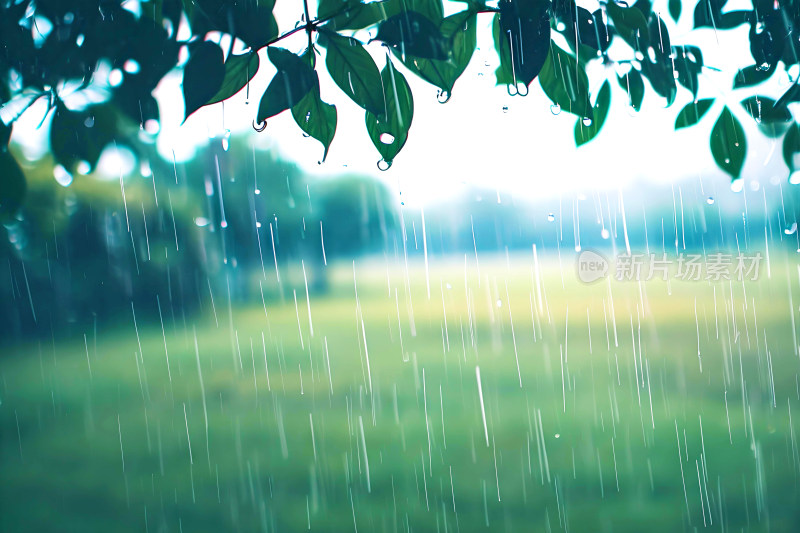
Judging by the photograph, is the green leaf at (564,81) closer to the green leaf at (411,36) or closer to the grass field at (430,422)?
the green leaf at (411,36)

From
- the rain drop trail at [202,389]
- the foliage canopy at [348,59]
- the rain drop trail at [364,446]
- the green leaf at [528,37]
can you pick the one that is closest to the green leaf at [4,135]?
the foliage canopy at [348,59]

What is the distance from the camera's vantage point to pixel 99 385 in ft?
11.4

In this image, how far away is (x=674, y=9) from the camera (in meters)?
0.56

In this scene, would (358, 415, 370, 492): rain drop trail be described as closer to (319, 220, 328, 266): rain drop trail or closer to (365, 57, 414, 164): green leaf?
(365, 57, 414, 164): green leaf

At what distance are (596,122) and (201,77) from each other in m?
0.33

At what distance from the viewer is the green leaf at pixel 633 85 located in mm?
492

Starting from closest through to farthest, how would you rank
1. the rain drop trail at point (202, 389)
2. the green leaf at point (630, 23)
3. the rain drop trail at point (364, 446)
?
1. the green leaf at point (630, 23)
2. the rain drop trail at point (364, 446)
3. the rain drop trail at point (202, 389)

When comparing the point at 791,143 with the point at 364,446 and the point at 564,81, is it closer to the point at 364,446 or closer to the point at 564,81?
the point at 564,81

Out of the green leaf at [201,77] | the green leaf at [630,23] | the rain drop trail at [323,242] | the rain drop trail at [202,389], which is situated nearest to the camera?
the green leaf at [201,77]

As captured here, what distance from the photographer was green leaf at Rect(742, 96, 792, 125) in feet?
1.64

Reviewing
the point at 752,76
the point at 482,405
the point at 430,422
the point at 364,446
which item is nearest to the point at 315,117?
the point at 752,76

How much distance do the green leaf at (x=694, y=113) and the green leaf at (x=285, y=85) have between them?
0.36 m

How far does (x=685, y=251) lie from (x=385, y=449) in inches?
66.6

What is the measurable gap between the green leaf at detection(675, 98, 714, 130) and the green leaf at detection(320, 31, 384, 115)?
0.31m
